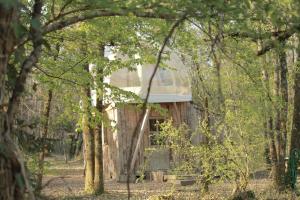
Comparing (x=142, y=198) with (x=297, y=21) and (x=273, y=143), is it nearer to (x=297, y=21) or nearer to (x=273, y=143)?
(x=273, y=143)

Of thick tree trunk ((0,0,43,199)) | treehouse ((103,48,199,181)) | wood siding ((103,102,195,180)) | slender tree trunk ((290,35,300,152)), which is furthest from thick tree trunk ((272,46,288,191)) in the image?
thick tree trunk ((0,0,43,199))

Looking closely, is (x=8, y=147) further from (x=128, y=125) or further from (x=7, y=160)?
(x=128, y=125)

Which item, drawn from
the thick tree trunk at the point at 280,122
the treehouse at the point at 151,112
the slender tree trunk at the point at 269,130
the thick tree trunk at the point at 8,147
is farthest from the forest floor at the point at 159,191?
the thick tree trunk at the point at 8,147

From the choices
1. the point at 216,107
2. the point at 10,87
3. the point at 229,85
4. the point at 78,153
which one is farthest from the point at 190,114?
the point at 78,153

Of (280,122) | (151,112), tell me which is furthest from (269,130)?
(151,112)

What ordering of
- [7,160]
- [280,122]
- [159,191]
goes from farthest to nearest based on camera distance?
[159,191]
[280,122]
[7,160]

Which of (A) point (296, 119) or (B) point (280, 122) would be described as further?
(B) point (280, 122)

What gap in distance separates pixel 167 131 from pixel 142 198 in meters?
3.26

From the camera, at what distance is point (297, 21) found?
4316mm

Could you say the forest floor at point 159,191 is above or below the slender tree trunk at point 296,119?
below

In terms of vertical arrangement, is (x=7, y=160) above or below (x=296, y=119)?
below

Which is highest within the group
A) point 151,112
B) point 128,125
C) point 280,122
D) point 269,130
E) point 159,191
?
point 151,112

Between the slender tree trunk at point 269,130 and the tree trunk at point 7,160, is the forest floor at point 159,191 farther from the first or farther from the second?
the tree trunk at point 7,160

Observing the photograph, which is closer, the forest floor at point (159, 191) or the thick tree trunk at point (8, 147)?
the thick tree trunk at point (8, 147)
